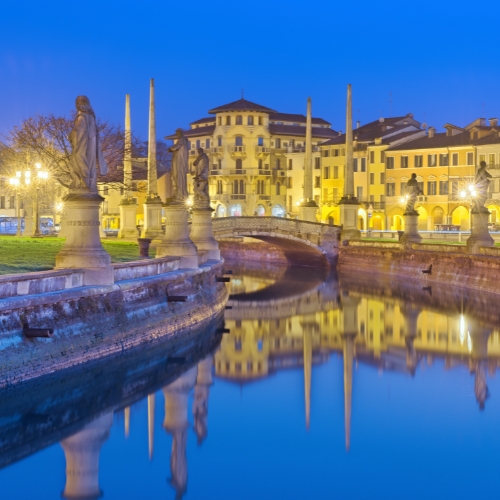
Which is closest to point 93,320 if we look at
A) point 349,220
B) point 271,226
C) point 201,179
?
point 201,179

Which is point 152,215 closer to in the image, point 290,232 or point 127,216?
point 127,216

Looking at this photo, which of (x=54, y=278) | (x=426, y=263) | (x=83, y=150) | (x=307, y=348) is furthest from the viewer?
(x=426, y=263)

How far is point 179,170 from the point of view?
3228 cm

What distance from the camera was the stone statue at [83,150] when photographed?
22.6 meters

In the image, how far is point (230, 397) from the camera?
20.7 metres

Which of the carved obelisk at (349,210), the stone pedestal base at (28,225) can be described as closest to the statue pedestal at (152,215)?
the stone pedestal base at (28,225)

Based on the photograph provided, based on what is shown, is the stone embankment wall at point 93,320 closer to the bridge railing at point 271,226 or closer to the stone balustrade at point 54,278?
the stone balustrade at point 54,278

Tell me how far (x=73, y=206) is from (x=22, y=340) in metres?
4.69

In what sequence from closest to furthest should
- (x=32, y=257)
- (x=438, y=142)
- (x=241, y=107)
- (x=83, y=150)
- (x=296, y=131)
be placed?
(x=83, y=150) → (x=32, y=257) → (x=438, y=142) → (x=241, y=107) → (x=296, y=131)

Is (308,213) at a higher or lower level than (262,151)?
lower

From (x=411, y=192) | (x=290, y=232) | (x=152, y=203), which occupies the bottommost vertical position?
(x=290, y=232)

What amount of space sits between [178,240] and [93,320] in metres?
9.99

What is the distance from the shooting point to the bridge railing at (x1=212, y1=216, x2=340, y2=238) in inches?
2186

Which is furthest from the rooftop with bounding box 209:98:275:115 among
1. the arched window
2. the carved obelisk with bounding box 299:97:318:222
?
the carved obelisk with bounding box 299:97:318:222
